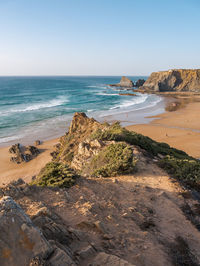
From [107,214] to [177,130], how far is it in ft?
84.2

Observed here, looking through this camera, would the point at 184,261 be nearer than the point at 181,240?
Yes

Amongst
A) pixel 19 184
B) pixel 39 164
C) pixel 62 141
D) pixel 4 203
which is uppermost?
pixel 4 203

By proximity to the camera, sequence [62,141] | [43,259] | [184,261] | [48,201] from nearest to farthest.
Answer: [43,259] < [184,261] < [48,201] < [62,141]

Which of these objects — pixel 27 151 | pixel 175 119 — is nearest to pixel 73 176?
pixel 27 151

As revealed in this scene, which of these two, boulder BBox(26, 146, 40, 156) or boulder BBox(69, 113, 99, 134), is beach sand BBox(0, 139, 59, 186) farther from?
boulder BBox(69, 113, 99, 134)

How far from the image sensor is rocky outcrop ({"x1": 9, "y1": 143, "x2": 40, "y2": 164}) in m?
20.2

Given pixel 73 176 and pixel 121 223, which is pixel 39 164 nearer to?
pixel 73 176

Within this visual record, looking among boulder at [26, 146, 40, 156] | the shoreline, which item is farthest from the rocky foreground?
the shoreline

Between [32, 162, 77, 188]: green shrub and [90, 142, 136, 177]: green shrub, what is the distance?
176 centimetres

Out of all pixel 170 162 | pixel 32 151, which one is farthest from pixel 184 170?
pixel 32 151

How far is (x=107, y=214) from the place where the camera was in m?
6.08

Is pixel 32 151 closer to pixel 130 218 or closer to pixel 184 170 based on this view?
pixel 184 170

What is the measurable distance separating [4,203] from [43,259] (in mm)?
1221

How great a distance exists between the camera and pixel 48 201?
20.5ft
